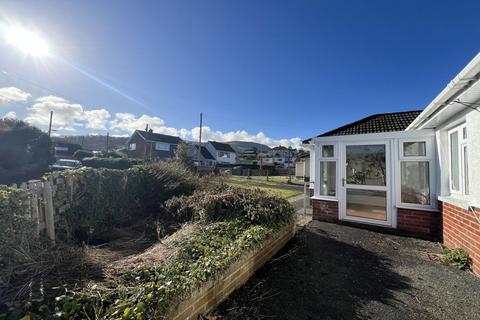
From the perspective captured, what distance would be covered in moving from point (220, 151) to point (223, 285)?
47.5m

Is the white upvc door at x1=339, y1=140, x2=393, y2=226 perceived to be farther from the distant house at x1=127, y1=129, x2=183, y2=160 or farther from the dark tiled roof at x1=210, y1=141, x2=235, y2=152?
the dark tiled roof at x1=210, y1=141, x2=235, y2=152

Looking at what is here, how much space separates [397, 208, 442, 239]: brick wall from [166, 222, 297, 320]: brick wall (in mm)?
4054

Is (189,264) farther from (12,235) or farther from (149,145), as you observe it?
(149,145)

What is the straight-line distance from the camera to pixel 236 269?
321 cm

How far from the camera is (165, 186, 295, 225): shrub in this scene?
15.7 ft

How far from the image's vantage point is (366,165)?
679 centimetres

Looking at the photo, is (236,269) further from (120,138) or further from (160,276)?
(120,138)

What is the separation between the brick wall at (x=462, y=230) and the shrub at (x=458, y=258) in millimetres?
108

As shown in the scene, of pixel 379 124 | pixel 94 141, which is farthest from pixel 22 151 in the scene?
pixel 94 141

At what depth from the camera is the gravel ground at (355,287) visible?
9.21 feet

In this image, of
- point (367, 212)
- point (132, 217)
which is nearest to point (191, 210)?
point (132, 217)

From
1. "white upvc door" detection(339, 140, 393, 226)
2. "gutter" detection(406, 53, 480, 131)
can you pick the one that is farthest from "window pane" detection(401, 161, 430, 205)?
"gutter" detection(406, 53, 480, 131)

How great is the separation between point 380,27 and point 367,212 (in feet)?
20.1

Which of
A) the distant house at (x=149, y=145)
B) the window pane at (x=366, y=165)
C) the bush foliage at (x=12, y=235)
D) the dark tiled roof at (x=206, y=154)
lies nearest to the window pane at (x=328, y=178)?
the window pane at (x=366, y=165)
